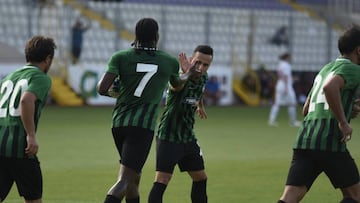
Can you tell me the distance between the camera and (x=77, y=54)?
32.7 metres

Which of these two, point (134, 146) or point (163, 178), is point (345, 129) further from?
point (163, 178)

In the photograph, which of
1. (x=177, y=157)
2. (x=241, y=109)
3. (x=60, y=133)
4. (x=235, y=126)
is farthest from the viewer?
(x=241, y=109)

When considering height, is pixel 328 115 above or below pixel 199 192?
above

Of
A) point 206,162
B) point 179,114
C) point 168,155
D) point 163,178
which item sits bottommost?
point 206,162

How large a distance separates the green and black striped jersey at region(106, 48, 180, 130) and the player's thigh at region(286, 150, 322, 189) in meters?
1.58

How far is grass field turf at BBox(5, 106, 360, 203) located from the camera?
11.4 meters

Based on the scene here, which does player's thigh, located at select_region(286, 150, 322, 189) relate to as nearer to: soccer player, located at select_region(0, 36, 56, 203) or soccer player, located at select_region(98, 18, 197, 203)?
soccer player, located at select_region(98, 18, 197, 203)

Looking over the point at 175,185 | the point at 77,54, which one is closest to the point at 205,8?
the point at 77,54

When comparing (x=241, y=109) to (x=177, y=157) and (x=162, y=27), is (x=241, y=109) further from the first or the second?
(x=177, y=157)

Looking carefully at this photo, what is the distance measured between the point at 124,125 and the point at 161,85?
1.84ft

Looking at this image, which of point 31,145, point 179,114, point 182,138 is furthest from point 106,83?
point 182,138

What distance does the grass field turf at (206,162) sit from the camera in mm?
11375

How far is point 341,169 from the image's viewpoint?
7754mm

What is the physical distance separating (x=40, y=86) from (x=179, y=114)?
2.07m
